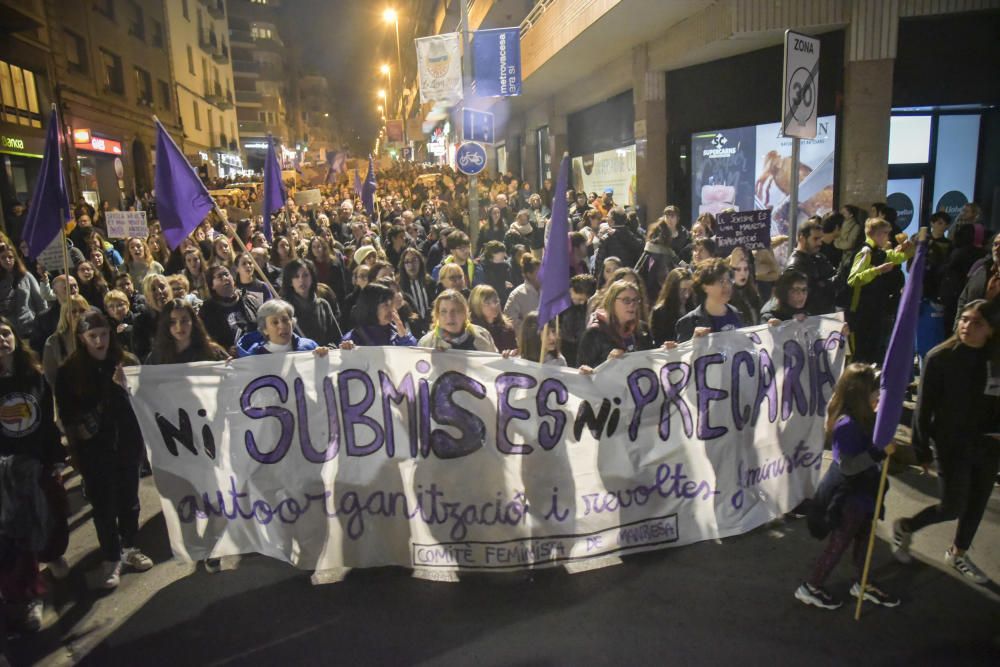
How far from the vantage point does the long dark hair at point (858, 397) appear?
3.91 meters

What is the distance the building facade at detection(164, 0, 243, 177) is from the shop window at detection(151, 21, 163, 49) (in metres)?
0.71

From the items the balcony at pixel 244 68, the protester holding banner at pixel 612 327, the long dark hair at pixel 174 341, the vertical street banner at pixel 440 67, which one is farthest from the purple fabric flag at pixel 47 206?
the balcony at pixel 244 68

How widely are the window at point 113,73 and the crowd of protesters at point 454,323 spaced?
19.8 m

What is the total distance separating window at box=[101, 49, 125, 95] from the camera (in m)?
26.2

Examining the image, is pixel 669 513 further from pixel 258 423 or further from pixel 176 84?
pixel 176 84

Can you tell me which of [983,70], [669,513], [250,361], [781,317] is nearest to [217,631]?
[250,361]

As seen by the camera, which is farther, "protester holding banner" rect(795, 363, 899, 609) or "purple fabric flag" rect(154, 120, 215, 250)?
"purple fabric flag" rect(154, 120, 215, 250)

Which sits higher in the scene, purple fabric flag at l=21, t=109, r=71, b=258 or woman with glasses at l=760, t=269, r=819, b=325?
purple fabric flag at l=21, t=109, r=71, b=258

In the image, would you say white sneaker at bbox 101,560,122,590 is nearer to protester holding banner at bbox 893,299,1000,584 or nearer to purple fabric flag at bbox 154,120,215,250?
purple fabric flag at bbox 154,120,215,250

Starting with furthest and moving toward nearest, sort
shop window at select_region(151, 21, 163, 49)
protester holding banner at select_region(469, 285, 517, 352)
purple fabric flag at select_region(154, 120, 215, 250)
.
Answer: shop window at select_region(151, 21, 163, 49) → protester holding banner at select_region(469, 285, 517, 352) → purple fabric flag at select_region(154, 120, 215, 250)

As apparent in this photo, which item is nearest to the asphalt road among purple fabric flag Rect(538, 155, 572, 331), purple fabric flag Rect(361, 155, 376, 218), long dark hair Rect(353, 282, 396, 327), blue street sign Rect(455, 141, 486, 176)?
purple fabric flag Rect(538, 155, 572, 331)

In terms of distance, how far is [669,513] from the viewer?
4.46 metres

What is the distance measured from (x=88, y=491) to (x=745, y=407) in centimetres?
440

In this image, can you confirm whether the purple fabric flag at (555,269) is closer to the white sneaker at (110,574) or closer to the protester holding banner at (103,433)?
the protester holding banner at (103,433)
